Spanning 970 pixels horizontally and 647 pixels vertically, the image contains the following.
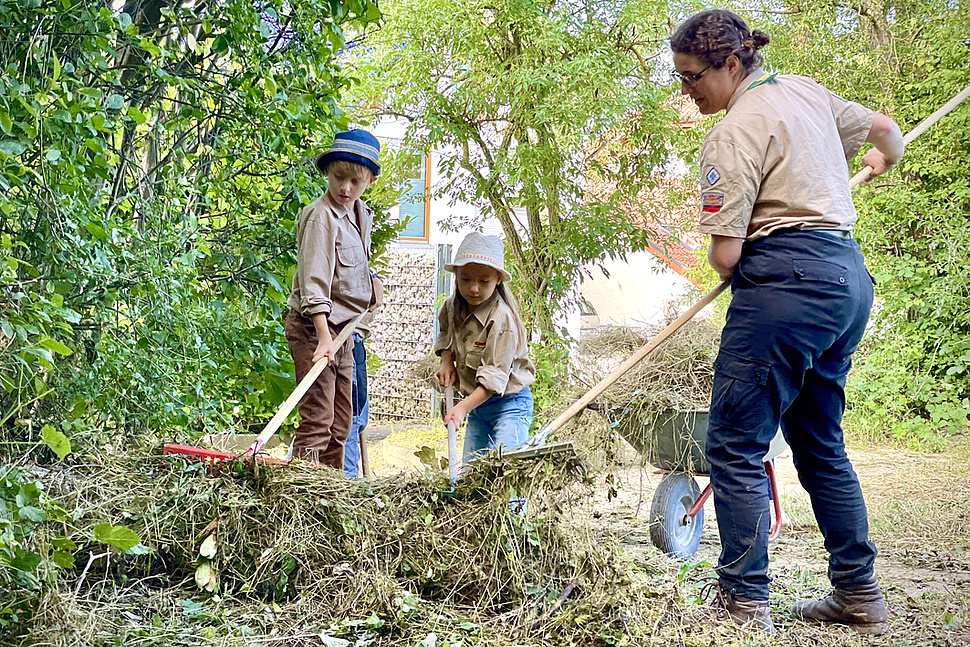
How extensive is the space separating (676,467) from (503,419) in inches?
34.3

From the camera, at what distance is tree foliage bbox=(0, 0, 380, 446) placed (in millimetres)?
2080

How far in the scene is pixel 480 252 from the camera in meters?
3.32

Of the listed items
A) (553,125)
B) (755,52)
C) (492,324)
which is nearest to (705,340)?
(492,324)

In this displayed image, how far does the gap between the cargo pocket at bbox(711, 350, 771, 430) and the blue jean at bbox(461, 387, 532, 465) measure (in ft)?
3.40

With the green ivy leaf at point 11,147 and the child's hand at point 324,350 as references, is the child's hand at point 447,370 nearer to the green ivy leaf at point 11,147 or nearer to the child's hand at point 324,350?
the child's hand at point 324,350

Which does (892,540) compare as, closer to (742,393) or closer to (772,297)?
(742,393)

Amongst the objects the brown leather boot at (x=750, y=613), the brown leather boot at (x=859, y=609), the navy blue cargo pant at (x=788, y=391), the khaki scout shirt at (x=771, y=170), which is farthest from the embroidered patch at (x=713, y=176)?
the brown leather boot at (x=859, y=609)

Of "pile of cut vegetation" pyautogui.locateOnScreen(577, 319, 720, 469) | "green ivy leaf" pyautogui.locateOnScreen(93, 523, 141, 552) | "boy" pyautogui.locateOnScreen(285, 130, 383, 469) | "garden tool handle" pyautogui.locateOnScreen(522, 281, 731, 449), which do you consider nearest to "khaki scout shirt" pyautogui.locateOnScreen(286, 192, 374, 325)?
"boy" pyautogui.locateOnScreen(285, 130, 383, 469)

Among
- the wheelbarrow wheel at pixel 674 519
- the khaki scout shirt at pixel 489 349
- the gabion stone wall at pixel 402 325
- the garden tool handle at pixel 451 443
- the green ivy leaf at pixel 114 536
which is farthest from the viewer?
the gabion stone wall at pixel 402 325

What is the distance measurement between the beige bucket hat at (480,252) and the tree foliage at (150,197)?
733 millimetres

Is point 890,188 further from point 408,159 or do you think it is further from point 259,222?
point 259,222

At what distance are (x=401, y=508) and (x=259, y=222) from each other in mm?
1462

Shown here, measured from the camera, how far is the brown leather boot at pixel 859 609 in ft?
8.61

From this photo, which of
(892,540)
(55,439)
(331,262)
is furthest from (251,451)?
(892,540)
